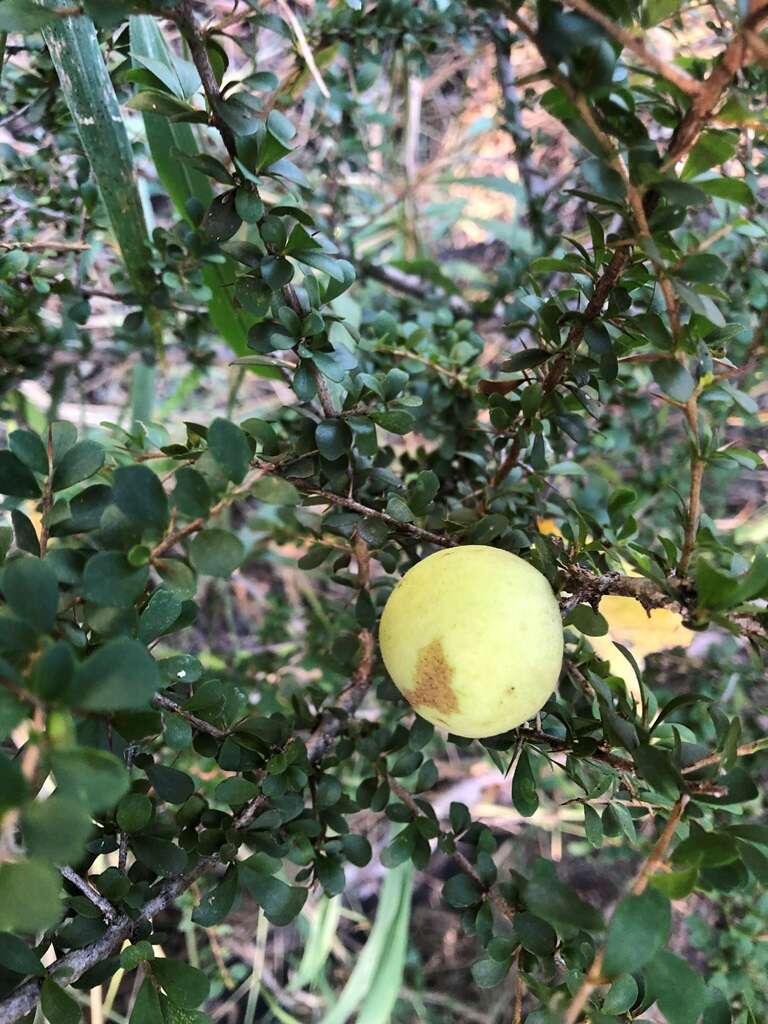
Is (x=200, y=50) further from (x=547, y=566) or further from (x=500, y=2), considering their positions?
(x=547, y=566)

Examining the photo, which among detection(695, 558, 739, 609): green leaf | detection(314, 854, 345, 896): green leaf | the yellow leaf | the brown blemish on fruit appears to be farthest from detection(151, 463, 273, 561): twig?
the yellow leaf

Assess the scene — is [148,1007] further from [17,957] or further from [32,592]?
[32,592]

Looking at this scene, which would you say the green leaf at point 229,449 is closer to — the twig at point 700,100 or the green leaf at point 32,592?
the green leaf at point 32,592

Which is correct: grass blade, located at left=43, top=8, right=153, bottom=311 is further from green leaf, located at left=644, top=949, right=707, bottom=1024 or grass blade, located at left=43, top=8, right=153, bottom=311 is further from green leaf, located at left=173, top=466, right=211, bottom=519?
green leaf, located at left=644, top=949, right=707, bottom=1024

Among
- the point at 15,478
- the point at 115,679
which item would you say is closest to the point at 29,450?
the point at 15,478

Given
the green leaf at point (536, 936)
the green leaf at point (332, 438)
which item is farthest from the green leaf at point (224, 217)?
the green leaf at point (536, 936)

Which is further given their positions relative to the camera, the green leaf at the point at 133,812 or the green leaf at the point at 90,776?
the green leaf at the point at 133,812
